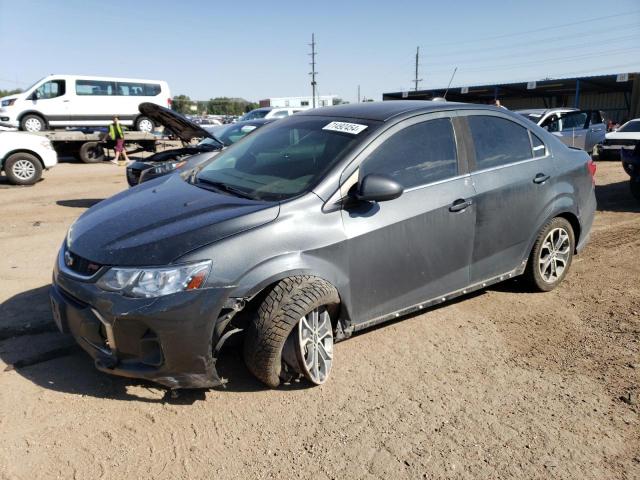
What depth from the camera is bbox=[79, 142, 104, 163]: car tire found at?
16391mm

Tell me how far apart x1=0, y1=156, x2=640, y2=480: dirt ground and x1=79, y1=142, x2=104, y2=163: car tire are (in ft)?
44.7

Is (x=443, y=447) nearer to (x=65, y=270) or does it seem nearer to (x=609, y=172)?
(x=65, y=270)

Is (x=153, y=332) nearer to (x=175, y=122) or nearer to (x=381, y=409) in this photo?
(x=381, y=409)

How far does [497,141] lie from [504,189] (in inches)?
16.7

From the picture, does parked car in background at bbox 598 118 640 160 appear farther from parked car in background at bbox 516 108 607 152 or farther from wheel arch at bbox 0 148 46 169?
wheel arch at bbox 0 148 46 169

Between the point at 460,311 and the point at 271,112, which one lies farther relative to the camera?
the point at 271,112

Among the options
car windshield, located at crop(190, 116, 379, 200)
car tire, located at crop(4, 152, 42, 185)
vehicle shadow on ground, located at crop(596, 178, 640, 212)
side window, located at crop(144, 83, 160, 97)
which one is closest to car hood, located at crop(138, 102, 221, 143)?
car windshield, located at crop(190, 116, 379, 200)

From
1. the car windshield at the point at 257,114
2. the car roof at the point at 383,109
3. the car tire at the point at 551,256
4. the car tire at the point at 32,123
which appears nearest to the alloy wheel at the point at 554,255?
the car tire at the point at 551,256

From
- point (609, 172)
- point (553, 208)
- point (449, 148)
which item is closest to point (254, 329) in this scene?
point (449, 148)

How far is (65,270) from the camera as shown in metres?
2.92

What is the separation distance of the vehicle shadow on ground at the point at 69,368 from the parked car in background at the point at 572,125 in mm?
12673

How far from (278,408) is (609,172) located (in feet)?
42.4

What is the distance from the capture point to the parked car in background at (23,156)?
11.2 m

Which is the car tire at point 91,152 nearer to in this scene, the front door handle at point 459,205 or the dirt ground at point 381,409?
the dirt ground at point 381,409
